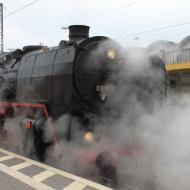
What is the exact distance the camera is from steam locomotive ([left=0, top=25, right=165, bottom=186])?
20.0 feet

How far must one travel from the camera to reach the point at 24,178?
5.31 m

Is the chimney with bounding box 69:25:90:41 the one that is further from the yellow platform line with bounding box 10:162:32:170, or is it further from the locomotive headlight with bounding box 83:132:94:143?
the yellow platform line with bounding box 10:162:32:170

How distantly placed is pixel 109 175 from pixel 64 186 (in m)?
1.41

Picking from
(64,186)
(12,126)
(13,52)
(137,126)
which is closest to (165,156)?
(137,126)

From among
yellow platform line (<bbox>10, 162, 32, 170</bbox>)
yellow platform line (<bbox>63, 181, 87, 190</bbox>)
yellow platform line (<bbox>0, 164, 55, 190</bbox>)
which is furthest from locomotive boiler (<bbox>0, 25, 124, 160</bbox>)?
yellow platform line (<bbox>63, 181, 87, 190</bbox>)

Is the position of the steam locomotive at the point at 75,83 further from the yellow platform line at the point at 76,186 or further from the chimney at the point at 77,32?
the yellow platform line at the point at 76,186

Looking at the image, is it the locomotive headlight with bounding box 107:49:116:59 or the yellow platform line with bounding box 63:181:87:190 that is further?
the locomotive headlight with bounding box 107:49:116:59

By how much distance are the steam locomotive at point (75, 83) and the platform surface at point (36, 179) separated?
26.3 inches

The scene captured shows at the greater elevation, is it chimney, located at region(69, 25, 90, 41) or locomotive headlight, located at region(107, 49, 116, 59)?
chimney, located at region(69, 25, 90, 41)

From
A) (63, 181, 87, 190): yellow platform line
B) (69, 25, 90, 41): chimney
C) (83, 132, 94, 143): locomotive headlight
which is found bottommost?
(63, 181, 87, 190): yellow platform line

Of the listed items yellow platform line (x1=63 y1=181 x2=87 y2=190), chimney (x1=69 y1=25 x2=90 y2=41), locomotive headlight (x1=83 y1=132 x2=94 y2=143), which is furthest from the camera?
chimney (x1=69 y1=25 x2=90 y2=41)

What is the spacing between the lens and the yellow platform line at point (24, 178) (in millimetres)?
4864

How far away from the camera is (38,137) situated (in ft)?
22.4

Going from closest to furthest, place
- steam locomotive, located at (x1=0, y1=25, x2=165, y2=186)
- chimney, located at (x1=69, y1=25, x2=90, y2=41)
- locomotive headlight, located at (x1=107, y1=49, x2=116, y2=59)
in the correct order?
steam locomotive, located at (x1=0, y1=25, x2=165, y2=186) → locomotive headlight, located at (x1=107, y1=49, x2=116, y2=59) → chimney, located at (x1=69, y1=25, x2=90, y2=41)
